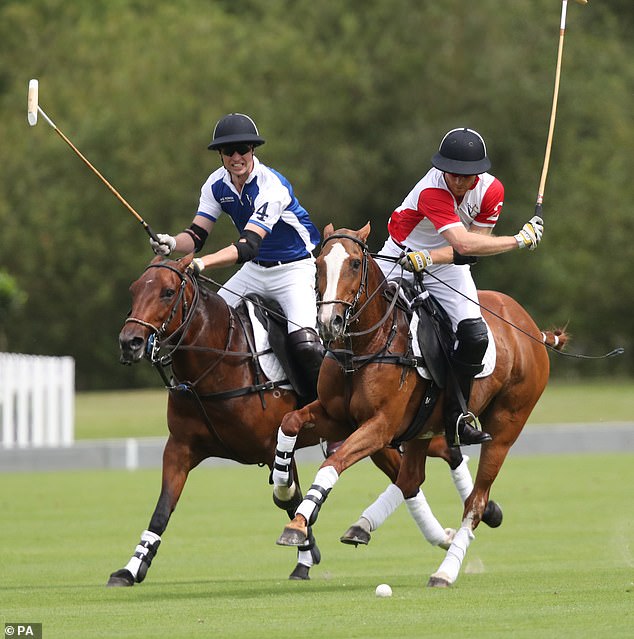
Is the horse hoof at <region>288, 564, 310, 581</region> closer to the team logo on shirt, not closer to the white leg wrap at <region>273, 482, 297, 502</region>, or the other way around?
the white leg wrap at <region>273, 482, 297, 502</region>

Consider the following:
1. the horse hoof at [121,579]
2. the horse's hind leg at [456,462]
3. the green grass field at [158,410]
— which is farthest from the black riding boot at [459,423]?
the green grass field at [158,410]

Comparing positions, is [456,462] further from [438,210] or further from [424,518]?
[438,210]

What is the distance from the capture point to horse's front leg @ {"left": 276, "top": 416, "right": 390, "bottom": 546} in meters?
6.65

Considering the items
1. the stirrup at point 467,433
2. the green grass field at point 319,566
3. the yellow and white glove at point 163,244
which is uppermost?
the yellow and white glove at point 163,244

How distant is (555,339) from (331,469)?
7.78ft

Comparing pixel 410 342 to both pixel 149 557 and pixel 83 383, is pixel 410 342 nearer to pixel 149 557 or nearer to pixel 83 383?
pixel 149 557

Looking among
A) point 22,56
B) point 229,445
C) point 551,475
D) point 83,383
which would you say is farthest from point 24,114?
point 229,445

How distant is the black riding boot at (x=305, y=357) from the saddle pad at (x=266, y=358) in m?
0.09

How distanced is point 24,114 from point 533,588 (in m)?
31.6

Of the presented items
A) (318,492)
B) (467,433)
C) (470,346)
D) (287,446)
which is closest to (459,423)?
(467,433)

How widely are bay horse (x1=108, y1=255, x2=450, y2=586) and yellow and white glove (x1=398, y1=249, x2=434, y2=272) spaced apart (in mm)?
921

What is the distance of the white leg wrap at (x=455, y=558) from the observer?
7.54 meters

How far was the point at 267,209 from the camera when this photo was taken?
26.7 ft

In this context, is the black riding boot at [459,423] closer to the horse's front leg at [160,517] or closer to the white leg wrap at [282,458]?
the white leg wrap at [282,458]
